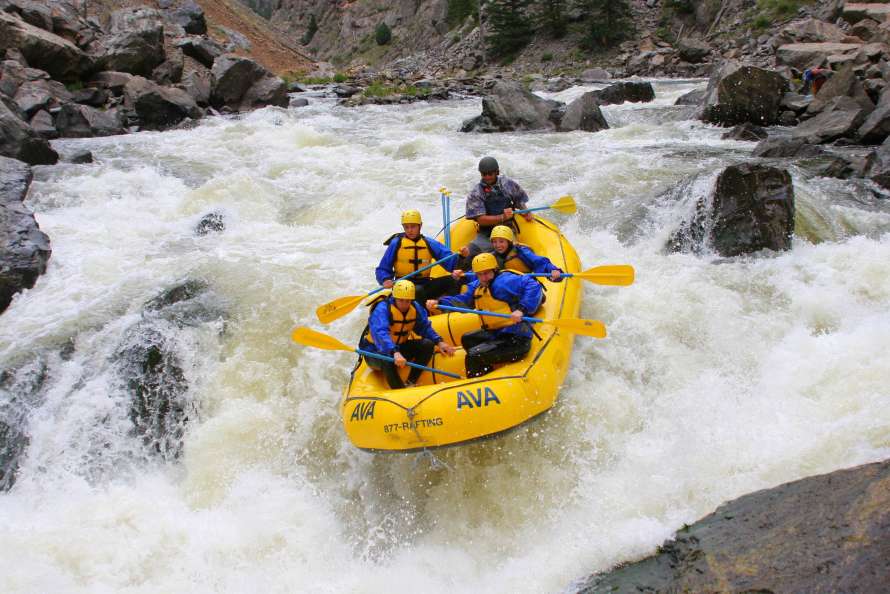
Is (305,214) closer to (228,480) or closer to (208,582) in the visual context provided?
(228,480)

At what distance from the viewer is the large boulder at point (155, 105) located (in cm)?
1284

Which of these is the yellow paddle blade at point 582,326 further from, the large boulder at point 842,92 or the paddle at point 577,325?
the large boulder at point 842,92

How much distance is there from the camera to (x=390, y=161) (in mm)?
10031

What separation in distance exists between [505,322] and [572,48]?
28670mm

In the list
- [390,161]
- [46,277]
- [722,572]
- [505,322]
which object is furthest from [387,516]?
[390,161]

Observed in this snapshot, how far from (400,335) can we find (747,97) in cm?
945

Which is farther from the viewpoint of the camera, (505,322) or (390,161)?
(390,161)

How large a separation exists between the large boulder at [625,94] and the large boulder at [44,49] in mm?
11536

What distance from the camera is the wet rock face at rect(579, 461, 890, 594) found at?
2.24m

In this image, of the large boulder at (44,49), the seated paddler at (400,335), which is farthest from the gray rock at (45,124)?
the seated paddler at (400,335)

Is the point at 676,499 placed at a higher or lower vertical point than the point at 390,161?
higher

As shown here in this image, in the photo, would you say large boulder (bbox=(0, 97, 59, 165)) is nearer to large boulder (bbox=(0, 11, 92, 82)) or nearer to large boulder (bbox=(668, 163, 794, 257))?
large boulder (bbox=(0, 11, 92, 82))

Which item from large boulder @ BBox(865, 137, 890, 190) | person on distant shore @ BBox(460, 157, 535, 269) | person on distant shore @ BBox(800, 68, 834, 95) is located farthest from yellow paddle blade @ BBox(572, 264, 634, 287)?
person on distant shore @ BBox(800, 68, 834, 95)

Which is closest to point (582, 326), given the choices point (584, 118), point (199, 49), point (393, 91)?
point (584, 118)
